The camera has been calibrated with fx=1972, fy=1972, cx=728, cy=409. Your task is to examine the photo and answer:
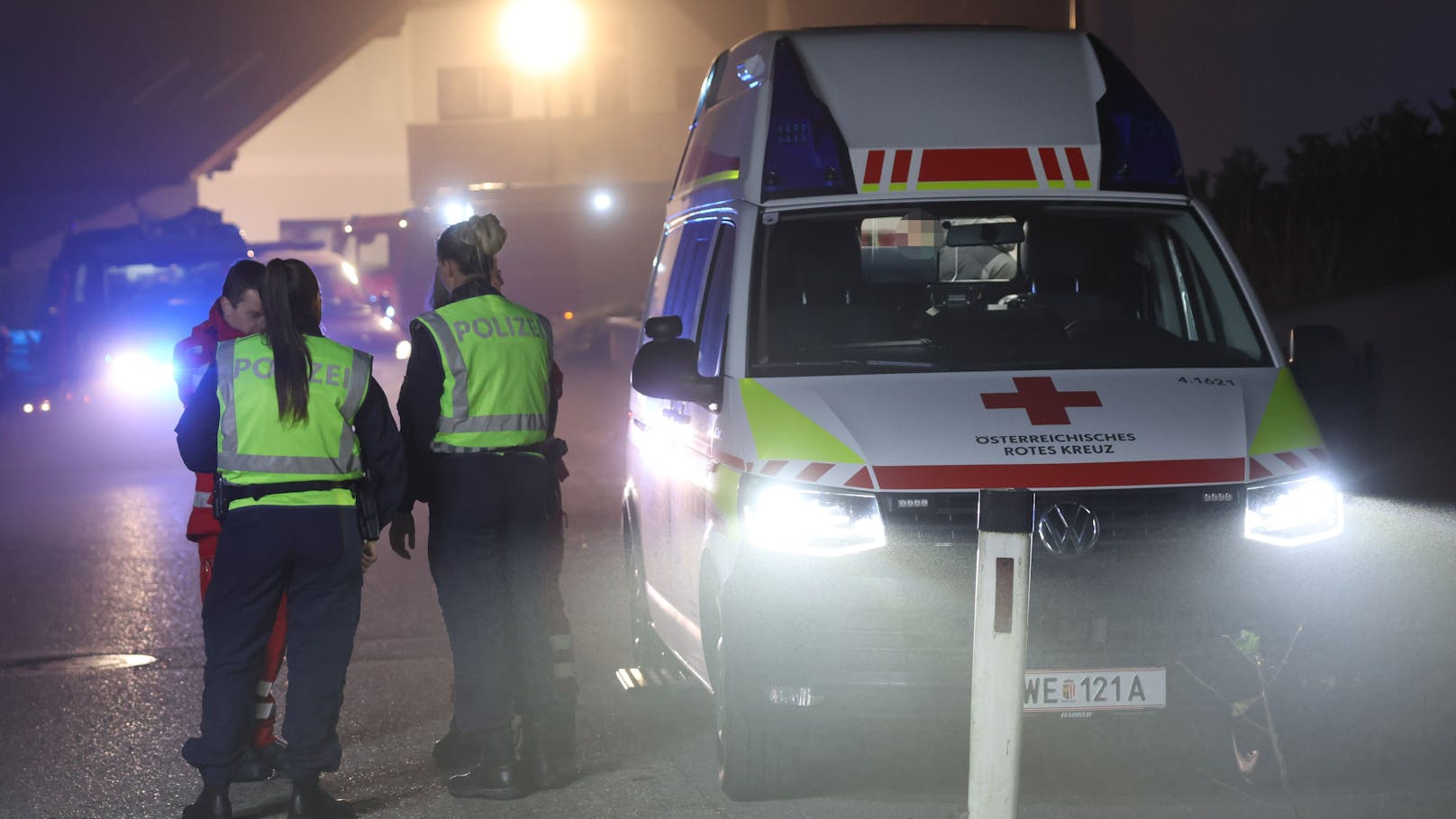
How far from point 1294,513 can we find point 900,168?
1.87 metres

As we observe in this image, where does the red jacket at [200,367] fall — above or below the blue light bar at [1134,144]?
below

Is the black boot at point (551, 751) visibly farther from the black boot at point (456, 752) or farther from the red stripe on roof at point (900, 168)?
the red stripe on roof at point (900, 168)

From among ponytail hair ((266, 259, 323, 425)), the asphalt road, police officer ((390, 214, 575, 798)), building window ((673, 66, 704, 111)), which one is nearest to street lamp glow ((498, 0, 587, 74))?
building window ((673, 66, 704, 111))

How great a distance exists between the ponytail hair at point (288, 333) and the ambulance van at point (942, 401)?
1.12m

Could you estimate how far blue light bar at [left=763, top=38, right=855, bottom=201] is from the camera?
683 centimetres

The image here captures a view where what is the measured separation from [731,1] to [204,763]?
41.0 metres

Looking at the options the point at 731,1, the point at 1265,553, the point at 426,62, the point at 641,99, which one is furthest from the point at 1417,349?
the point at 426,62

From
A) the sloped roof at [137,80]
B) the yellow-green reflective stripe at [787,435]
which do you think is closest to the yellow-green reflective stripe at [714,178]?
the yellow-green reflective stripe at [787,435]

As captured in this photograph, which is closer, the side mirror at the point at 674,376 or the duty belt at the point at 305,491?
the duty belt at the point at 305,491

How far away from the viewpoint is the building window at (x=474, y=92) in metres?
76.0

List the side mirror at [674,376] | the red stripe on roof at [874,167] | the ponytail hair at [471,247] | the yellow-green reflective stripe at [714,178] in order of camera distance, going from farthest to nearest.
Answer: the yellow-green reflective stripe at [714,178] → the red stripe on roof at [874,167] → the ponytail hair at [471,247] → the side mirror at [674,376]

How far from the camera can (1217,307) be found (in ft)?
22.4

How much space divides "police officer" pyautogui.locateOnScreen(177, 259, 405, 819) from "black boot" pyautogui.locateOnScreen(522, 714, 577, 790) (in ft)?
2.16

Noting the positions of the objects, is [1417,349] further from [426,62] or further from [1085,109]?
[426,62]
